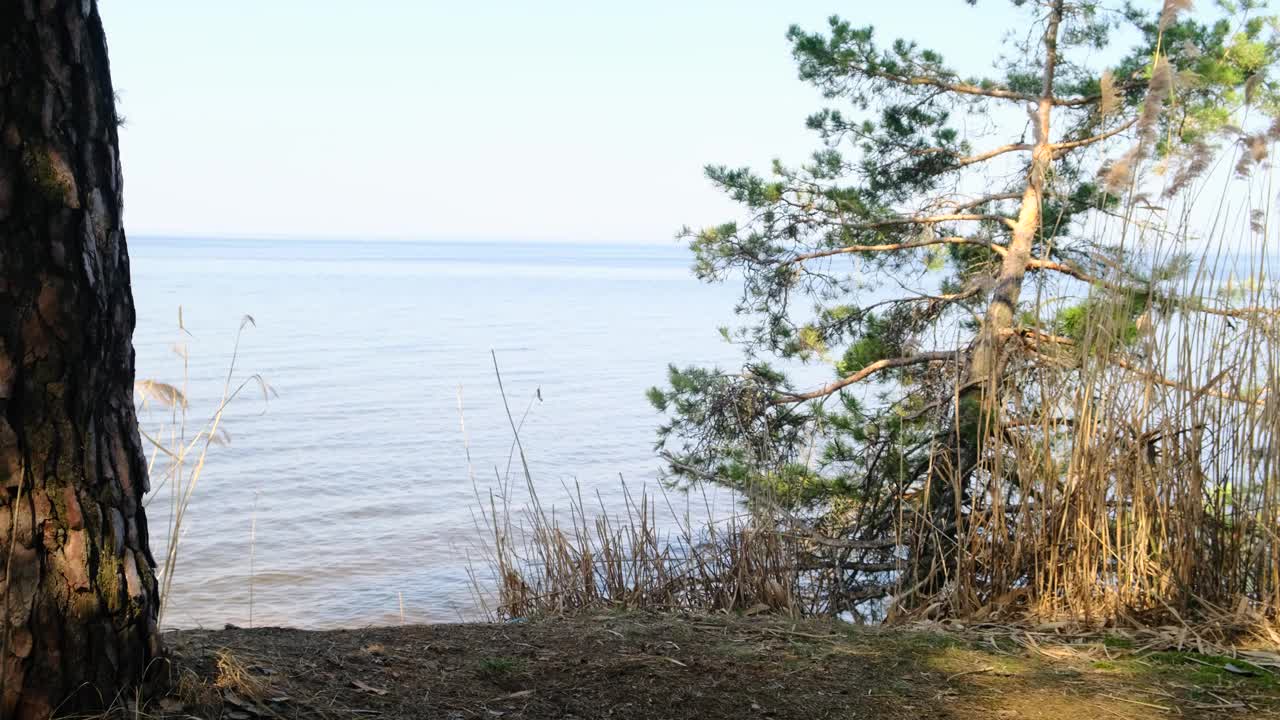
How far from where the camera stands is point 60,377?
5.30 feet

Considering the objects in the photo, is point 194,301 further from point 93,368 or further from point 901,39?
point 93,368

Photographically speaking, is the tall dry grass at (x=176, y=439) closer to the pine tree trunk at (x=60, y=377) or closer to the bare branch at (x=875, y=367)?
the pine tree trunk at (x=60, y=377)

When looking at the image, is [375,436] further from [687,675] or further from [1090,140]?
[687,675]

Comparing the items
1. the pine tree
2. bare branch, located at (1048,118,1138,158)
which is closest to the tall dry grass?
the pine tree

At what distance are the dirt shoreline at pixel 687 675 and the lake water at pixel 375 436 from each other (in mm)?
918

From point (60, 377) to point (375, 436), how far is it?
8.68 m

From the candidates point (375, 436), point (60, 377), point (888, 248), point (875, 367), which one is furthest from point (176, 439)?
point (60, 377)

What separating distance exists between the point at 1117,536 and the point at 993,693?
785 mm

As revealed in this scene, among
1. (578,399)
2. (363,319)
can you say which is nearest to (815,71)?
(578,399)

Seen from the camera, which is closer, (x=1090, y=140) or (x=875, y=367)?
(x=1090, y=140)

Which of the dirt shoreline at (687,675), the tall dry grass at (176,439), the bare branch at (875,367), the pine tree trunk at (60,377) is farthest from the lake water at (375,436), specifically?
the bare branch at (875,367)

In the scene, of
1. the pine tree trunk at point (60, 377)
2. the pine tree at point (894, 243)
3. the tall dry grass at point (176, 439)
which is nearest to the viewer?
the pine tree trunk at point (60, 377)

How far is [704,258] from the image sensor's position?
636 centimetres

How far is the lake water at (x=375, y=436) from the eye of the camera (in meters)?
6.27
